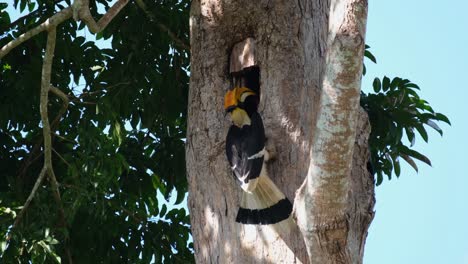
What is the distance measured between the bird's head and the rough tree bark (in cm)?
9

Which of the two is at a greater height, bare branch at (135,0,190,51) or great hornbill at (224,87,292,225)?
bare branch at (135,0,190,51)

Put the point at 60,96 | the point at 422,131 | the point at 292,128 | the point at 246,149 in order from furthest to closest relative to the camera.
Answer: the point at 422,131 → the point at 60,96 → the point at 292,128 → the point at 246,149

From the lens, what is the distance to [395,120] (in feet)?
19.2

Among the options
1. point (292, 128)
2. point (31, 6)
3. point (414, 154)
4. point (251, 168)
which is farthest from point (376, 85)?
point (31, 6)

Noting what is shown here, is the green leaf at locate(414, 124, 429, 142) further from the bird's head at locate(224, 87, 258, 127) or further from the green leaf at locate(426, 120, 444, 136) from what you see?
the bird's head at locate(224, 87, 258, 127)

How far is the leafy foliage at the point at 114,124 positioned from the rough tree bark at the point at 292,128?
0.86 m

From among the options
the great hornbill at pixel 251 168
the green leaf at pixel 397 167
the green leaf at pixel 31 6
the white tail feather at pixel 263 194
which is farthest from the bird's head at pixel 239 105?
the green leaf at pixel 31 6

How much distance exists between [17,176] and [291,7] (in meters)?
2.18

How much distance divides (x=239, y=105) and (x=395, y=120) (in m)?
1.54

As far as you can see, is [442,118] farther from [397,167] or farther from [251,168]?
[251,168]

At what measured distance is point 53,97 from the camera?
20.6ft

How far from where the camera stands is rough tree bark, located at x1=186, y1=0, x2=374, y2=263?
357 centimetres

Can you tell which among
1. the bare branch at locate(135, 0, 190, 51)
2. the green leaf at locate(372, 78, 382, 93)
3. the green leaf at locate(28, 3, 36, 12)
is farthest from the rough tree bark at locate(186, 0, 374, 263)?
the green leaf at locate(28, 3, 36, 12)

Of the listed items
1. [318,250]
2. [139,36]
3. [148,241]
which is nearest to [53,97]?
[139,36]
